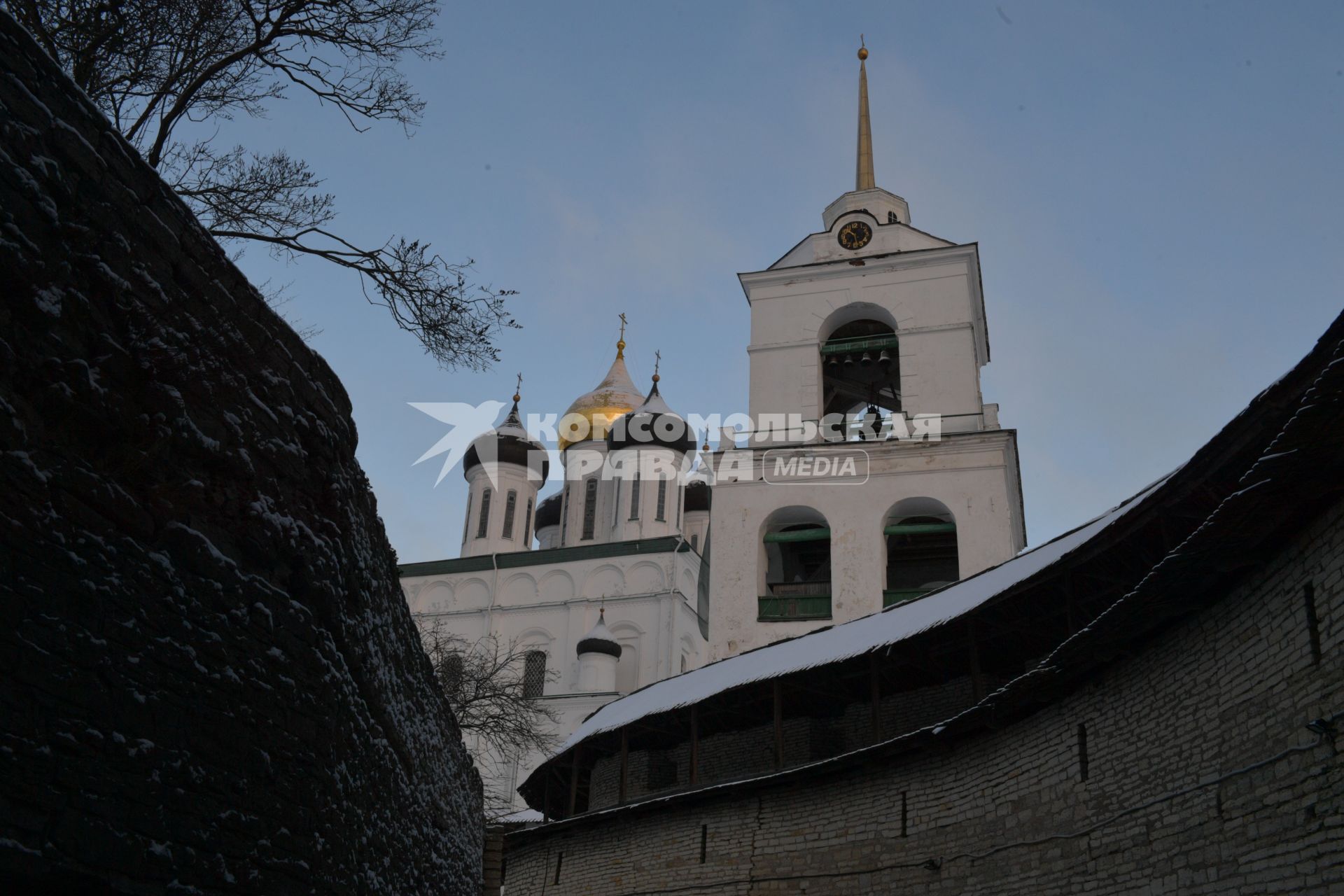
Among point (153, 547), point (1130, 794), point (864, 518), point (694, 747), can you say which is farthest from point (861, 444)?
point (153, 547)

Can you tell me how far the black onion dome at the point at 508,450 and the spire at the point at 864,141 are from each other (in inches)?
739

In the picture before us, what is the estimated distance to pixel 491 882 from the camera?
13375 mm

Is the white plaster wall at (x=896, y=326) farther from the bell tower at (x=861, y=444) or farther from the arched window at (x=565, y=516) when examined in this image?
the arched window at (x=565, y=516)

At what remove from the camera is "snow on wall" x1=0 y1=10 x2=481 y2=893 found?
11.8 feet

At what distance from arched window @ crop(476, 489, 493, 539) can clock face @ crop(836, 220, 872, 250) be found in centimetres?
2039

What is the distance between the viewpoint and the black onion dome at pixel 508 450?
143ft

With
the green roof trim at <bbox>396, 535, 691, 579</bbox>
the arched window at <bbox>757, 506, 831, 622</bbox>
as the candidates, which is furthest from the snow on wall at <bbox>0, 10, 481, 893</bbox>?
the green roof trim at <bbox>396, 535, 691, 579</bbox>

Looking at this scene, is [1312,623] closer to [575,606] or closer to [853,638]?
[853,638]

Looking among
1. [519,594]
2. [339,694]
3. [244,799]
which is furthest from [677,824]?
[519,594]

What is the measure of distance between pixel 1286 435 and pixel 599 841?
36.6 feet

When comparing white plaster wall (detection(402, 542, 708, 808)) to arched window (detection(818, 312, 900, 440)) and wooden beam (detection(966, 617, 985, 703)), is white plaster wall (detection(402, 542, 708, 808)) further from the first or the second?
wooden beam (detection(966, 617, 985, 703))

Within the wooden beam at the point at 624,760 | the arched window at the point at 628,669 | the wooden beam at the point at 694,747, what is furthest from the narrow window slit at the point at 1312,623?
the arched window at the point at 628,669

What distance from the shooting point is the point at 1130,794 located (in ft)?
27.8

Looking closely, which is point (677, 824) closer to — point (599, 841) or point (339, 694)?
point (599, 841)
